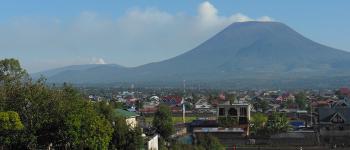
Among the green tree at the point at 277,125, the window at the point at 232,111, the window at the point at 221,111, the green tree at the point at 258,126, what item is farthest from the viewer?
the window at the point at 221,111

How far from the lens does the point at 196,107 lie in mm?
75812

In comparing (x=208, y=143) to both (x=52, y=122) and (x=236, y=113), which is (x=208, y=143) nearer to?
(x=52, y=122)

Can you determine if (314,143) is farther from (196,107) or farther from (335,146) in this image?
(196,107)

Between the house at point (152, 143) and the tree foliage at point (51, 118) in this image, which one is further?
the house at point (152, 143)

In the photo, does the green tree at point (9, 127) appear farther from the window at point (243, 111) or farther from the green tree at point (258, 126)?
the window at point (243, 111)

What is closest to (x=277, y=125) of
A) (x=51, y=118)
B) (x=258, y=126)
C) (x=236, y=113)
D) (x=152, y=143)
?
(x=258, y=126)

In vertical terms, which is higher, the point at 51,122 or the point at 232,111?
the point at 51,122

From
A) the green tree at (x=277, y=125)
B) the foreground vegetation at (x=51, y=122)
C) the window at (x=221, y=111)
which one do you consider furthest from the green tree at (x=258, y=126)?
the foreground vegetation at (x=51, y=122)

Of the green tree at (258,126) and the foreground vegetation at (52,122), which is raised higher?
the foreground vegetation at (52,122)

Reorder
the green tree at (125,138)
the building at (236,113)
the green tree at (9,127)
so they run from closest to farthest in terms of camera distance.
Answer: the green tree at (9,127) → the green tree at (125,138) → the building at (236,113)

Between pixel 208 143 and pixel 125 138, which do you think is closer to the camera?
pixel 125 138

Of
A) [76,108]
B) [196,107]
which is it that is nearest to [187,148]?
[76,108]

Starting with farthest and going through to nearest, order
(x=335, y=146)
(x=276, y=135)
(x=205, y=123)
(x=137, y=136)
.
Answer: (x=205, y=123)
(x=276, y=135)
(x=335, y=146)
(x=137, y=136)

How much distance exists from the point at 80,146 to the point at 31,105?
2.66 m
